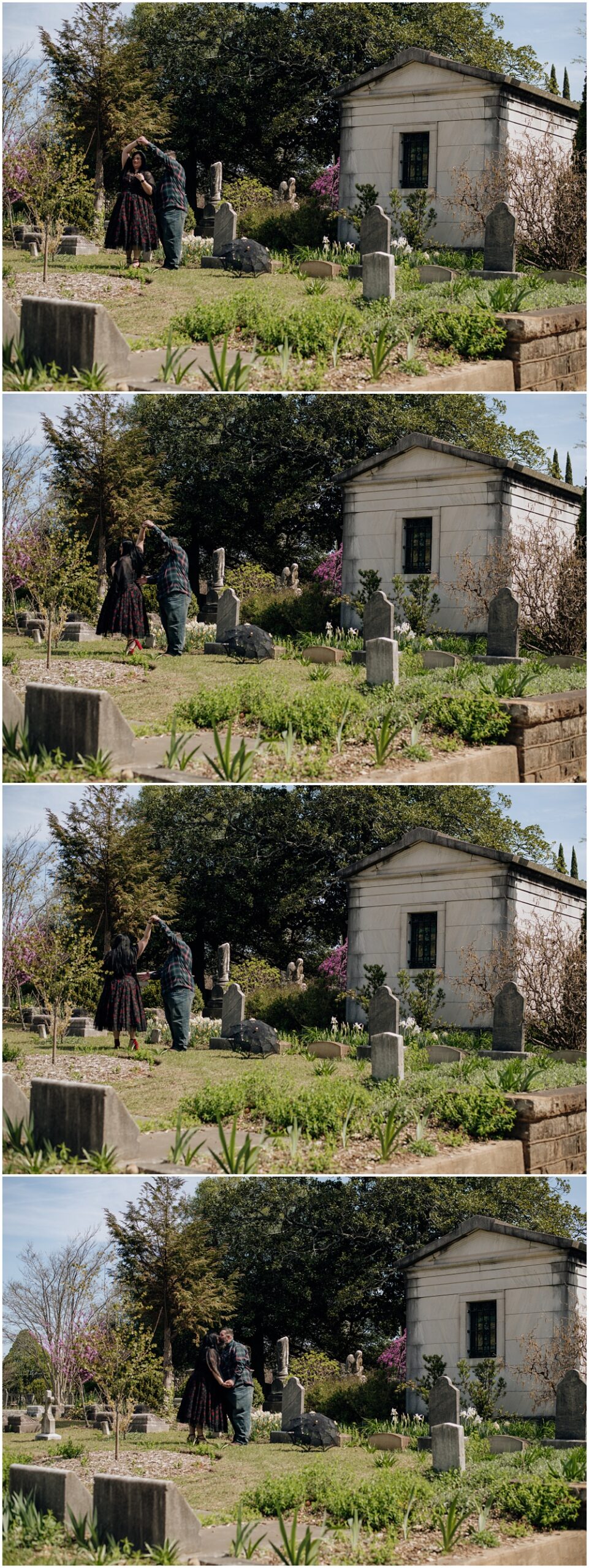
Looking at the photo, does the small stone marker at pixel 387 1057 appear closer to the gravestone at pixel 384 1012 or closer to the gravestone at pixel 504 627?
the gravestone at pixel 384 1012

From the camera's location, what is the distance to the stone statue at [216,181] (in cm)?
2350

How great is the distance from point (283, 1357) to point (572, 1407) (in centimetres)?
322

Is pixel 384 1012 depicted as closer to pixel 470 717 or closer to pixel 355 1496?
pixel 470 717

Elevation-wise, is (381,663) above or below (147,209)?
below

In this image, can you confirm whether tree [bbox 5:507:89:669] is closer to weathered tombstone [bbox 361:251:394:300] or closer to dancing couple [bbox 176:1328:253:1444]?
weathered tombstone [bbox 361:251:394:300]

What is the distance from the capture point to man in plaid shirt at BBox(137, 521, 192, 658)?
21.0 m

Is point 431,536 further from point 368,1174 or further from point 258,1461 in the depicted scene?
point 258,1461

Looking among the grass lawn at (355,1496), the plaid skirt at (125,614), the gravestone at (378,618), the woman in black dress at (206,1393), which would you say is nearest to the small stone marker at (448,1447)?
the grass lawn at (355,1496)

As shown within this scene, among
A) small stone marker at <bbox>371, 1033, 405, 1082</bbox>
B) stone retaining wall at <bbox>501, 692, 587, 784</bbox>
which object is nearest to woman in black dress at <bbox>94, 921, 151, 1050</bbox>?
small stone marker at <bbox>371, 1033, 405, 1082</bbox>

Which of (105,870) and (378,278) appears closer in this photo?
(105,870)

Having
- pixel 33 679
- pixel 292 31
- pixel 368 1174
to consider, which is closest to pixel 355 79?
pixel 292 31

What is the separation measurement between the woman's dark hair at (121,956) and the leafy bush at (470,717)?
4.03 m

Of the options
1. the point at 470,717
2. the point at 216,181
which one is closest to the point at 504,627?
the point at 470,717

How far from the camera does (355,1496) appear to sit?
18.7 meters
